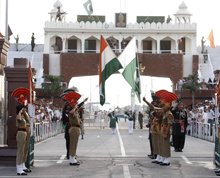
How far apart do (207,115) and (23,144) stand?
18.2m

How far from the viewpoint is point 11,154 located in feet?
44.5

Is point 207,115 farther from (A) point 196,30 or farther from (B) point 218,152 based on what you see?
(A) point 196,30

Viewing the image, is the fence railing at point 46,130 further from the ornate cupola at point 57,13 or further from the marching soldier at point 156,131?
the ornate cupola at point 57,13

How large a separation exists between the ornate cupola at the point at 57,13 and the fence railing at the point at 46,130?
25.5 meters

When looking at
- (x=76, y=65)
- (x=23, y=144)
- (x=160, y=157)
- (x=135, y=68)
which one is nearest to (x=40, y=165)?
(x=23, y=144)

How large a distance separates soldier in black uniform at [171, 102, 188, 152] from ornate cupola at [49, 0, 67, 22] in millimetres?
41540

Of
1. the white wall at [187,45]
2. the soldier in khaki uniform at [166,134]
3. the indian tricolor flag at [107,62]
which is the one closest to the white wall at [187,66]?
the white wall at [187,45]

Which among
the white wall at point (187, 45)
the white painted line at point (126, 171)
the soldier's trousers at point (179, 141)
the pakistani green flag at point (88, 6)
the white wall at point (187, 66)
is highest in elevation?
the pakistani green flag at point (88, 6)

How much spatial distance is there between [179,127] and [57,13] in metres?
42.2

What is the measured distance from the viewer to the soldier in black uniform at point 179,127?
62.5 feet

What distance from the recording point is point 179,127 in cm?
1958

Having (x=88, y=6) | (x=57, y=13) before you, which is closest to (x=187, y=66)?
(x=88, y=6)

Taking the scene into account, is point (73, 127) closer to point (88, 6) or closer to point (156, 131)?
point (156, 131)

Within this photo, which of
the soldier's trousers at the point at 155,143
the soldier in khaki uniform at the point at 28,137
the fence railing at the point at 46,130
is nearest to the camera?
the soldier in khaki uniform at the point at 28,137
